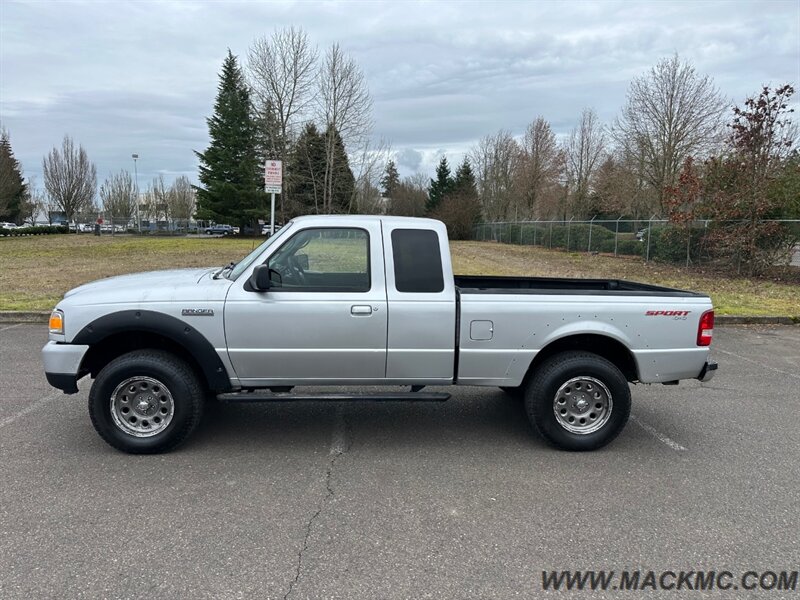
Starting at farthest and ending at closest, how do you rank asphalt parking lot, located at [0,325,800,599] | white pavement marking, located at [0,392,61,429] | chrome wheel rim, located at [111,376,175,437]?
white pavement marking, located at [0,392,61,429]
chrome wheel rim, located at [111,376,175,437]
asphalt parking lot, located at [0,325,800,599]

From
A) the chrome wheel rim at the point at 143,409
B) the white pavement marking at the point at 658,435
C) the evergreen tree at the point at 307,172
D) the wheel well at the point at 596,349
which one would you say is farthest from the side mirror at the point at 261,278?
the evergreen tree at the point at 307,172

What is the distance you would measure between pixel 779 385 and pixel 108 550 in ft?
23.0

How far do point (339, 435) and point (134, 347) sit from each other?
1.82m

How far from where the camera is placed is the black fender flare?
4.06 metres

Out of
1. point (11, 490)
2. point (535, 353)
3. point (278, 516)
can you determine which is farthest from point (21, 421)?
point (535, 353)

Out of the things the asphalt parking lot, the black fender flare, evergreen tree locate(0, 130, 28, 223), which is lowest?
the asphalt parking lot

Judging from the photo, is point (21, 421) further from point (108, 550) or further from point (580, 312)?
point (580, 312)

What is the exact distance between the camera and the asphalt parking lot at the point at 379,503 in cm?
283

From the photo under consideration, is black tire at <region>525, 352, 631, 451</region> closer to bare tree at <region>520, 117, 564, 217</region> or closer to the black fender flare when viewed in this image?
the black fender flare

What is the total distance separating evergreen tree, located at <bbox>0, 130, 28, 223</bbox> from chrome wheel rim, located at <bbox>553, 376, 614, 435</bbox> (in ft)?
170

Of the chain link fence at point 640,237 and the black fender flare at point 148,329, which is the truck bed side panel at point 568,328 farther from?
the chain link fence at point 640,237

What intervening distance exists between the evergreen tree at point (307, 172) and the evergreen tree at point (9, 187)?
2372 centimetres

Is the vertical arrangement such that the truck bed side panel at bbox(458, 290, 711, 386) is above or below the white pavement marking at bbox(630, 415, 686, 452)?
above

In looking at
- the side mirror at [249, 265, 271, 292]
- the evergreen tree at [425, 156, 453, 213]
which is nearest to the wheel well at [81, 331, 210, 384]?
the side mirror at [249, 265, 271, 292]
